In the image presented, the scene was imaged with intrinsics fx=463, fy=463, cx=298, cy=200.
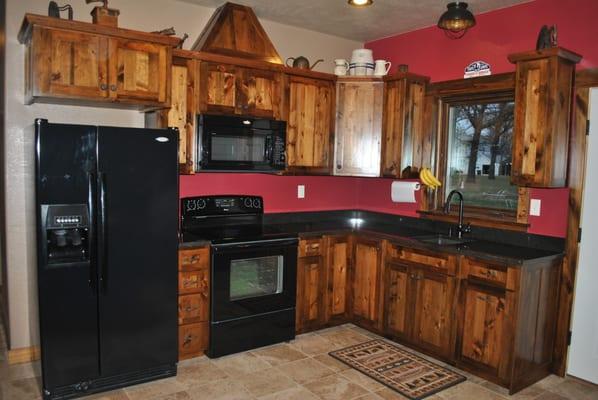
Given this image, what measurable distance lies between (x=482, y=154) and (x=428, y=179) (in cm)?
50

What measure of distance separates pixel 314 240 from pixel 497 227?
4.93 ft

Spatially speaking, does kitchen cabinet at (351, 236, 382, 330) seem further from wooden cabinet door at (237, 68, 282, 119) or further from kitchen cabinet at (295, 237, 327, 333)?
wooden cabinet door at (237, 68, 282, 119)

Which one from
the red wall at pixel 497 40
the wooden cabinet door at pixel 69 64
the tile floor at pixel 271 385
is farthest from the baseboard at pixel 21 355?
the red wall at pixel 497 40

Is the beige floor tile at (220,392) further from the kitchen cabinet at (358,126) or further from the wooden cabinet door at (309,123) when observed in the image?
the kitchen cabinet at (358,126)

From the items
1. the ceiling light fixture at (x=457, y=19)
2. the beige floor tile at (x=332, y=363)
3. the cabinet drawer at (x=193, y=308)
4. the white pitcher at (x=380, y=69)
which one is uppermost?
the ceiling light fixture at (x=457, y=19)

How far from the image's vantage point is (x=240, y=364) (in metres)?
3.49

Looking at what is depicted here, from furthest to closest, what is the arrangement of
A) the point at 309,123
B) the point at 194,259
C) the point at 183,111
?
the point at 309,123 < the point at 183,111 < the point at 194,259

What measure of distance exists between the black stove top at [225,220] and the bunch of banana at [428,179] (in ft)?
4.34

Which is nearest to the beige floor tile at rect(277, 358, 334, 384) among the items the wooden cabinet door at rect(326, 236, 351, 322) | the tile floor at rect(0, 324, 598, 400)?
the tile floor at rect(0, 324, 598, 400)

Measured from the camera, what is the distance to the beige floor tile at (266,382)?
3.12 metres

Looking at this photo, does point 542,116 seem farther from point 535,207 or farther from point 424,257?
point 424,257

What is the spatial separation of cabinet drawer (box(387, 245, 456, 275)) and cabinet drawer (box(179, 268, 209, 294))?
1.54 m

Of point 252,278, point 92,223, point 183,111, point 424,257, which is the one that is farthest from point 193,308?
point 424,257


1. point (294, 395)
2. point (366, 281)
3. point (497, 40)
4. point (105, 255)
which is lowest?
point (294, 395)
